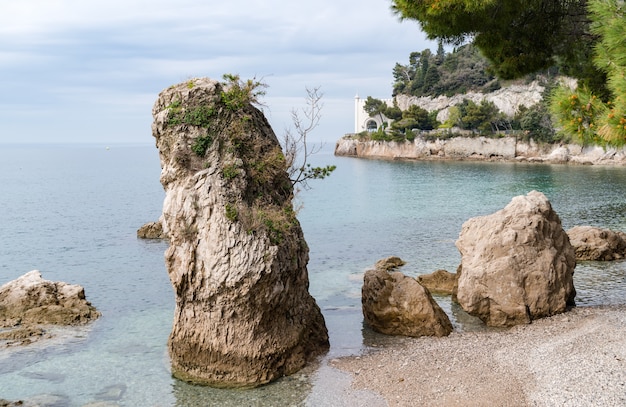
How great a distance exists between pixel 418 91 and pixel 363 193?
60.8 m

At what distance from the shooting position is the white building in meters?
125

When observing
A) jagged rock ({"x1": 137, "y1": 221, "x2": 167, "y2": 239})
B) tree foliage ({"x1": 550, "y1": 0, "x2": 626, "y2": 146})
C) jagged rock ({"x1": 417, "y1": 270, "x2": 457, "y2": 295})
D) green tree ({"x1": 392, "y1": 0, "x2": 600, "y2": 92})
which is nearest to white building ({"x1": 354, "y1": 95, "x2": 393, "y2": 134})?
jagged rock ({"x1": 137, "y1": 221, "x2": 167, "y2": 239})

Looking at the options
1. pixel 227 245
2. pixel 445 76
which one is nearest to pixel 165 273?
pixel 227 245

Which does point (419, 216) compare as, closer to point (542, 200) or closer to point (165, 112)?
point (542, 200)

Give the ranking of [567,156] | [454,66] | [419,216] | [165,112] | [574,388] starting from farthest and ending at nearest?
[454,66] → [567,156] → [419,216] → [165,112] → [574,388]

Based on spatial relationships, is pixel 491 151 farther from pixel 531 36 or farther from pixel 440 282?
pixel 531 36

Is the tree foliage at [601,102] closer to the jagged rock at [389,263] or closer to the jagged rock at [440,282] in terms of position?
the jagged rock at [440,282]

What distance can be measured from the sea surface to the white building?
49.8m

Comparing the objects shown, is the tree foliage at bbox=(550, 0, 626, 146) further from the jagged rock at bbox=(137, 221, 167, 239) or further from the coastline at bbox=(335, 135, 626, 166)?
the coastline at bbox=(335, 135, 626, 166)

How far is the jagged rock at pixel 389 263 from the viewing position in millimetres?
26359

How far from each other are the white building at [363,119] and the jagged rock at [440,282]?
103316mm

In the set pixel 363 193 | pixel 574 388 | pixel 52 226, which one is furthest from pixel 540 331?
pixel 363 193

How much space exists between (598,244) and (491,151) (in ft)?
228

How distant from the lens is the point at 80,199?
65562mm
